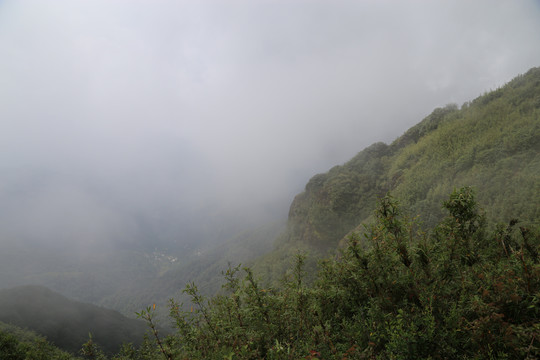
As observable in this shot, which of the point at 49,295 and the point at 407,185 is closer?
the point at 407,185

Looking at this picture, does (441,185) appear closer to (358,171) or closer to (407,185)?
(407,185)

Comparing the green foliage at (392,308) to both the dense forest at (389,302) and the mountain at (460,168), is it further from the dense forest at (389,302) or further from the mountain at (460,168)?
the mountain at (460,168)

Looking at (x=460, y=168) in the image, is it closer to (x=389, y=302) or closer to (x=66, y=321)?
(x=389, y=302)

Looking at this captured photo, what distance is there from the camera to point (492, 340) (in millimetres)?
3760

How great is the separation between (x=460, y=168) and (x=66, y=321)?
6371 inches

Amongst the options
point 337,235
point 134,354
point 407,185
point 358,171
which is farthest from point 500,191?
point 358,171

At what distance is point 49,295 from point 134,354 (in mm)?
199552

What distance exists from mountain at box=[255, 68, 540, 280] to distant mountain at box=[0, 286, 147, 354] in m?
92.7

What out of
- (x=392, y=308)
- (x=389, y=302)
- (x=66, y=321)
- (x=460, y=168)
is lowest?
(x=66, y=321)

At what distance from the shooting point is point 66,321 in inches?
4240

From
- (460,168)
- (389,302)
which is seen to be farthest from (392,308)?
(460,168)

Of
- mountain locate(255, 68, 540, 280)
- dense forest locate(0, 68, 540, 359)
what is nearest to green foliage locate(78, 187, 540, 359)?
dense forest locate(0, 68, 540, 359)

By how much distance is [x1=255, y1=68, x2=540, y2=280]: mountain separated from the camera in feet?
65.2

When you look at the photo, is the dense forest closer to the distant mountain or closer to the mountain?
the mountain
